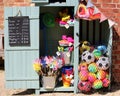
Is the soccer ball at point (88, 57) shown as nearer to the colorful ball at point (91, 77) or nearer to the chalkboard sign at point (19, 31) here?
the colorful ball at point (91, 77)

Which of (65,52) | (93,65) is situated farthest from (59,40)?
(93,65)

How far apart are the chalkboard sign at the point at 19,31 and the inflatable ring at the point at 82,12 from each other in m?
0.89

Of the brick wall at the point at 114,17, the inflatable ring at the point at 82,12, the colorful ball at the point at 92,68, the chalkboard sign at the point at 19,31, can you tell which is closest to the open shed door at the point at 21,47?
the chalkboard sign at the point at 19,31

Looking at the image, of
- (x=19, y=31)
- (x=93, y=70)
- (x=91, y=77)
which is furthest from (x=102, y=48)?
(x=19, y=31)

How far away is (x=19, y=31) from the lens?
22.2ft

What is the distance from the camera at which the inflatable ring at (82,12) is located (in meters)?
6.71

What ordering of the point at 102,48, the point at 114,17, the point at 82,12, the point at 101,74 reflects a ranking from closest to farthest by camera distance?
the point at 82,12
the point at 101,74
the point at 102,48
the point at 114,17

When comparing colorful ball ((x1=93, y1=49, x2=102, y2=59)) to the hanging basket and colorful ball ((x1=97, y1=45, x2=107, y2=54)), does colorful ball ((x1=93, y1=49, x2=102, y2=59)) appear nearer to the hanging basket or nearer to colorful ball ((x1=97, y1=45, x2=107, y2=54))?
colorful ball ((x1=97, y1=45, x2=107, y2=54))

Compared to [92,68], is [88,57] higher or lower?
higher

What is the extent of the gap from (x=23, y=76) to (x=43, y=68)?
1.23ft

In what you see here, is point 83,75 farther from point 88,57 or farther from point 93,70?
point 88,57

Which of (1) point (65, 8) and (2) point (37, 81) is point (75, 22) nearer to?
(1) point (65, 8)

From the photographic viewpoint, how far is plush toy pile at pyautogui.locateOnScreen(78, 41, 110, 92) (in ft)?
22.4

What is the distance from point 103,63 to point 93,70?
0.72 feet
